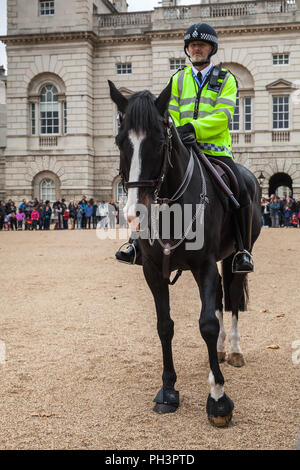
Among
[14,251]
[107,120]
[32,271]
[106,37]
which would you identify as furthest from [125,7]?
[32,271]

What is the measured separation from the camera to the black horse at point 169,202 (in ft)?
11.2

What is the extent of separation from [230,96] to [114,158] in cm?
3335

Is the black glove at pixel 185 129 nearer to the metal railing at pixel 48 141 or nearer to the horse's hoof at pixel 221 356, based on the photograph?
the horse's hoof at pixel 221 356

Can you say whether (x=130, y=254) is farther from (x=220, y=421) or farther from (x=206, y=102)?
(x=220, y=421)

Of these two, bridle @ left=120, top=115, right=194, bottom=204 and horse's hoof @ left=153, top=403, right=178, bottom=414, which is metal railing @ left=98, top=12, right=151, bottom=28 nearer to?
bridle @ left=120, top=115, right=194, bottom=204

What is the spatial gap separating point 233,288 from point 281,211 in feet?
91.1

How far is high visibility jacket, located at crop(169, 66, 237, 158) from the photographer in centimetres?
453

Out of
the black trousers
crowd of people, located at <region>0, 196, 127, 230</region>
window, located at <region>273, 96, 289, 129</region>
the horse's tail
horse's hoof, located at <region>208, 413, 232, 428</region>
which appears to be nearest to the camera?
horse's hoof, located at <region>208, 413, 232, 428</region>

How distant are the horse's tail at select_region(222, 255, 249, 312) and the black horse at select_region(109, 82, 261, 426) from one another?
2.51 ft

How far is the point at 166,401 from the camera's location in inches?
163

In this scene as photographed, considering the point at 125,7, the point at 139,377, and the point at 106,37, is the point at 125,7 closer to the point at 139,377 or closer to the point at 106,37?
the point at 106,37

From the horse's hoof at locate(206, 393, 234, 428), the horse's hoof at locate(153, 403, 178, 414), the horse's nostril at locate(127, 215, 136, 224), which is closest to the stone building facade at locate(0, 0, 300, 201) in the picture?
the horse's hoof at locate(153, 403, 178, 414)

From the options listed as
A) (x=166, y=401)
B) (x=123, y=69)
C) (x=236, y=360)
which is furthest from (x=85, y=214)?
(x=166, y=401)

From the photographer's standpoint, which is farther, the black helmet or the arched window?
the arched window
